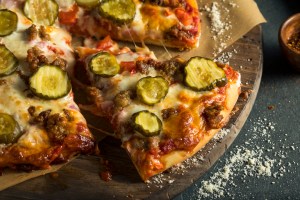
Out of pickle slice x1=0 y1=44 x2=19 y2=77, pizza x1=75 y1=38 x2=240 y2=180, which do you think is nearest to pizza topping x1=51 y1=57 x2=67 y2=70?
pizza x1=75 y1=38 x2=240 y2=180

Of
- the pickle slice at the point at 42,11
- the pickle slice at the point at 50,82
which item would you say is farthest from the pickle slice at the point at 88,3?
the pickle slice at the point at 50,82

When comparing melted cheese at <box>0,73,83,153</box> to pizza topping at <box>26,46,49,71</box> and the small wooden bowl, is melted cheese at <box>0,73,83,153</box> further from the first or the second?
the small wooden bowl

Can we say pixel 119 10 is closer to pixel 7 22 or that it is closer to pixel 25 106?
pixel 7 22

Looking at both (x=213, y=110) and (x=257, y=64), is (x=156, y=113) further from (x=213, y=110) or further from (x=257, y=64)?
(x=257, y=64)

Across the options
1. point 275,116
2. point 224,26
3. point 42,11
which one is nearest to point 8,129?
point 42,11

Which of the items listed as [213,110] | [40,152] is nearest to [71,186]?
[40,152]

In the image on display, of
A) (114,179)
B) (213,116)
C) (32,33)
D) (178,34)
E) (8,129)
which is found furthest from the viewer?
(178,34)
